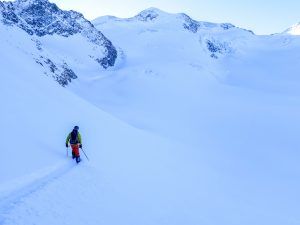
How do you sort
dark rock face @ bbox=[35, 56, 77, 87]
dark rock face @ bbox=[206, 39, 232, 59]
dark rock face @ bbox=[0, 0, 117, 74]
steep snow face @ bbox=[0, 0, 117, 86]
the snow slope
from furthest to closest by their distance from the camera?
dark rock face @ bbox=[206, 39, 232, 59] < dark rock face @ bbox=[0, 0, 117, 74] < steep snow face @ bbox=[0, 0, 117, 86] < dark rock face @ bbox=[35, 56, 77, 87] < the snow slope

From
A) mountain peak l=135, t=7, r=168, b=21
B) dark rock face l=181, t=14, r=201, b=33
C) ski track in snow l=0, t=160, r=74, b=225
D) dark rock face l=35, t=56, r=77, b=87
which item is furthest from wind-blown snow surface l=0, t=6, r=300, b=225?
mountain peak l=135, t=7, r=168, b=21

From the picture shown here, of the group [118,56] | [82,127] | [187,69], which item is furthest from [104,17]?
[82,127]

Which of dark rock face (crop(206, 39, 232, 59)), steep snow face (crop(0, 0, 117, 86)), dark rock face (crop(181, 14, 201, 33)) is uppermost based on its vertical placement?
dark rock face (crop(181, 14, 201, 33))

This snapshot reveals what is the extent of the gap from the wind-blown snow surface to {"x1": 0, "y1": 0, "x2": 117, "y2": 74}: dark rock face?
11.6 meters

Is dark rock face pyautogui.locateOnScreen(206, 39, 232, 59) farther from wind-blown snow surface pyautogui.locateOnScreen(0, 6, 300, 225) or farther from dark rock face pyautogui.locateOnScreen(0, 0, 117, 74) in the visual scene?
wind-blown snow surface pyautogui.locateOnScreen(0, 6, 300, 225)

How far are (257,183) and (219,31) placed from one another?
9511cm

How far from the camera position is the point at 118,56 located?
76.4 metres

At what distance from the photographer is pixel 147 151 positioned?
71.0 ft

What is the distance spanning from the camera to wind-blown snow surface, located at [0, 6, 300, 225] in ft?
34.9

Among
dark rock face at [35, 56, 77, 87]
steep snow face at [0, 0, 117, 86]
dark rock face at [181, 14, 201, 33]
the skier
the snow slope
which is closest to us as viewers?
the snow slope

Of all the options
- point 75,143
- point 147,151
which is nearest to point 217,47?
point 147,151

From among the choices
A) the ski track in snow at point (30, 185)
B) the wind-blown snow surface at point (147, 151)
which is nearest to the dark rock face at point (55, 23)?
the wind-blown snow surface at point (147, 151)

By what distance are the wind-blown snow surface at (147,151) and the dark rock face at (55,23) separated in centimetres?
1164

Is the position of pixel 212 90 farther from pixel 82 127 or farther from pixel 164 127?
pixel 82 127
